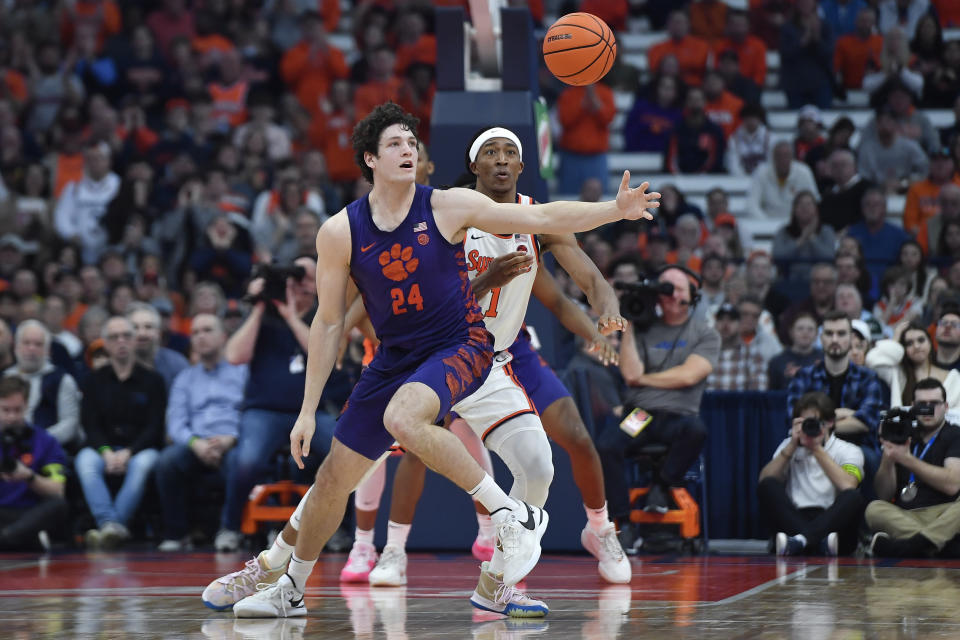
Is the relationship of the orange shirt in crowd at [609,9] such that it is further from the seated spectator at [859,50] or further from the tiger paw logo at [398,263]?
the tiger paw logo at [398,263]

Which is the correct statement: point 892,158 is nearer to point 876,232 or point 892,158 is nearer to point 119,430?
point 876,232

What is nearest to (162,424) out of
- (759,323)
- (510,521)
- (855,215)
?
(759,323)

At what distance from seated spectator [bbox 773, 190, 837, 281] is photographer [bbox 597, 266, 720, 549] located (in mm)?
3490

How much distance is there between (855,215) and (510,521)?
29.5 feet

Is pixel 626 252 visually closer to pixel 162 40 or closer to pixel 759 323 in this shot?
pixel 759 323

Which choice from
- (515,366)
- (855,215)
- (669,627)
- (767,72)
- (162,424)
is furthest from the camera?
(767,72)

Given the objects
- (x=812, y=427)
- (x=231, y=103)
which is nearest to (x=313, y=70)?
(x=231, y=103)

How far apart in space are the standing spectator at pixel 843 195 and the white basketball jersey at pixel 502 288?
7129mm

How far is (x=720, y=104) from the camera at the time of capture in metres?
15.6

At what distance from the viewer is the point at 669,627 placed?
570 centimetres

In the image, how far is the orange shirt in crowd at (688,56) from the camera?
16172 mm

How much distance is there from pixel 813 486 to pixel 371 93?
27.9ft

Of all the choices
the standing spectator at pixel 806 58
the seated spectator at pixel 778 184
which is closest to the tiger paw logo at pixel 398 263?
the seated spectator at pixel 778 184

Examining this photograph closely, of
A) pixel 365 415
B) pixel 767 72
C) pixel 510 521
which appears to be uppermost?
pixel 767 72
